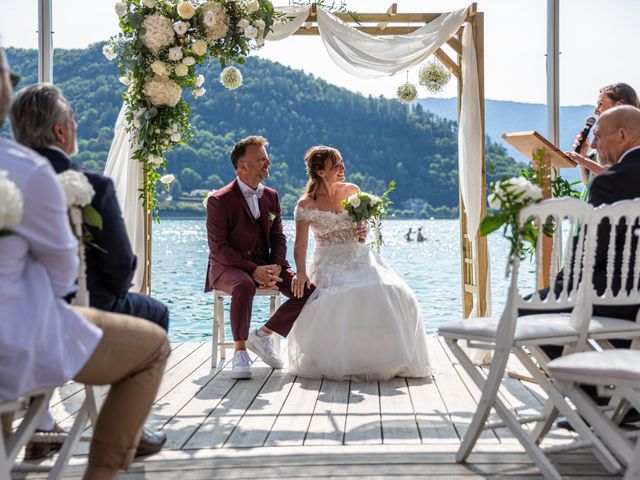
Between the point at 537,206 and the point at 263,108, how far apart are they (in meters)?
15.9

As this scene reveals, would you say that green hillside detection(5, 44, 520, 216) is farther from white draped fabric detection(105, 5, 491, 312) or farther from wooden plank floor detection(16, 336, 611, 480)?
wooden plank floor detection(16, 336, 611, 480)

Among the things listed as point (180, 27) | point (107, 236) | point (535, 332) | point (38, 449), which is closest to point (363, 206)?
point (180, 27)

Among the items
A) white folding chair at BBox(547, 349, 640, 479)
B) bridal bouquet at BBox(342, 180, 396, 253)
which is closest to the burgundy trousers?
bridal bouquet at BBox(342, 180, 396, 253)

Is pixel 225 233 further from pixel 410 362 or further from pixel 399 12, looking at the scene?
pixel 399 12

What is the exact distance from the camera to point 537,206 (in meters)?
2.82

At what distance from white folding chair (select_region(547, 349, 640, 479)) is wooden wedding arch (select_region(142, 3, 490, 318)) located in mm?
3180

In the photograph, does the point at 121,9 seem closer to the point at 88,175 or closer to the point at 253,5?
the point at 253,5

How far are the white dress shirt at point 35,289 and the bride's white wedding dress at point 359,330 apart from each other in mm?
2841

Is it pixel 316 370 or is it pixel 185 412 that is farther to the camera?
pixel 316 370

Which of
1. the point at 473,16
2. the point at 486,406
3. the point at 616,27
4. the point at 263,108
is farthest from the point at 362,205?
the point at 263,108

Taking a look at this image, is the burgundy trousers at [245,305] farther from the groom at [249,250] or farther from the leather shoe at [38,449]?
the leather shoe at [38,449]

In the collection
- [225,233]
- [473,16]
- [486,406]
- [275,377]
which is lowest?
[275,377]

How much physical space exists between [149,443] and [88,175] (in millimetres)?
1090

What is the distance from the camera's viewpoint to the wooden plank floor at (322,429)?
3.01 m
